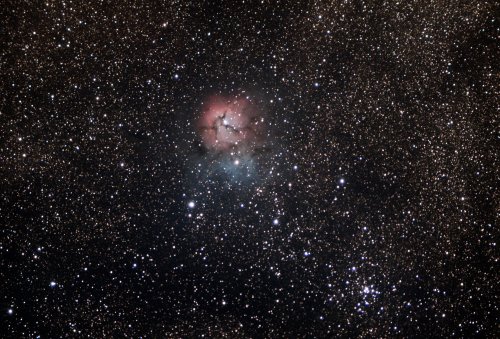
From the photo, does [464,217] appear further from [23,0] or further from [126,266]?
[23,0]

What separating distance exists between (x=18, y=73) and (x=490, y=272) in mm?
1001

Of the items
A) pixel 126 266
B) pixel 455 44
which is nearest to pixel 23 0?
pixel 126 266

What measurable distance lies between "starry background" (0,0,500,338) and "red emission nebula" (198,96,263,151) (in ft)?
0.06

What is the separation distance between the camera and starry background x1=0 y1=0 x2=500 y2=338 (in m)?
0.57

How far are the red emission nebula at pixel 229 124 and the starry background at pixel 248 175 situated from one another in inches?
0.8

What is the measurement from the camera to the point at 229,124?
0.59m

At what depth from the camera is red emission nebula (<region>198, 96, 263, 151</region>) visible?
0.58 meters

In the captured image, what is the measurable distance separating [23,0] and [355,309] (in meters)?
0.88

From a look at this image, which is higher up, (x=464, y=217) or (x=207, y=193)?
(x=207, y=193)

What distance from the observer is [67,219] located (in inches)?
22.5

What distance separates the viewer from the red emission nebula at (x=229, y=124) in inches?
23.0

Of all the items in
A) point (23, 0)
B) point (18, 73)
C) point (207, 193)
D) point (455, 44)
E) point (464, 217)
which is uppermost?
point (23, 0)

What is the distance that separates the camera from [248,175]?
0.58 meters

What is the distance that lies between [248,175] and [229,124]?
106 mm
